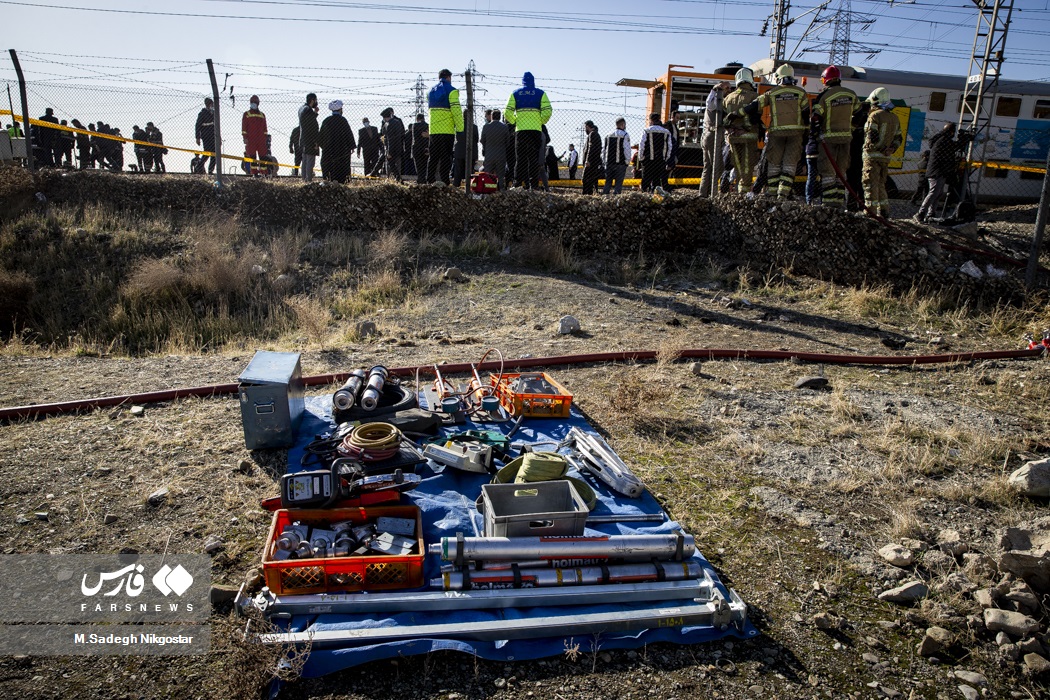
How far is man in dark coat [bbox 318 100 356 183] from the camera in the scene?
11.5m

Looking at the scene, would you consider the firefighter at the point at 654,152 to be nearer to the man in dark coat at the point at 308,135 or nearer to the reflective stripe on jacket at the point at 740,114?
the reflective stripe on jacket at the point at 740,114

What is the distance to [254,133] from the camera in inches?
509

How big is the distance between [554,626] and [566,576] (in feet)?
1.06

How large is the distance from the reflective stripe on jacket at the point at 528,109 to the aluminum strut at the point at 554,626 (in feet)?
31.3

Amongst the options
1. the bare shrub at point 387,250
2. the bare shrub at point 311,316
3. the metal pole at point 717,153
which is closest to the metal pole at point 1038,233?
the metal pole at point 717,153

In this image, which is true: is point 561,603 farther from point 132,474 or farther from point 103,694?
point 132,474

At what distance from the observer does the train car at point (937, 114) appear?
16.8 meters

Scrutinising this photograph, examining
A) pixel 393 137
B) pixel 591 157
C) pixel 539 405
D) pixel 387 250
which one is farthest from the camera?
pixel 393 137

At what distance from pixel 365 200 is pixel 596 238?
4.26 metres

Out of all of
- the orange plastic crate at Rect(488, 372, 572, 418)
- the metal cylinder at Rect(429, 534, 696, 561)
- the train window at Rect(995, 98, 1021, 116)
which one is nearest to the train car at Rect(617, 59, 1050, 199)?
the train window at Rect(995, 98, 1021, 116)

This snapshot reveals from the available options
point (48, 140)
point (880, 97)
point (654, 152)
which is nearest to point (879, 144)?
point (880, 97)

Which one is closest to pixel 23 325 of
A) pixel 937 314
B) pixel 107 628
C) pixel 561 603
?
pixel 107 628

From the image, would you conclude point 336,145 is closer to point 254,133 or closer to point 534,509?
point 254,133

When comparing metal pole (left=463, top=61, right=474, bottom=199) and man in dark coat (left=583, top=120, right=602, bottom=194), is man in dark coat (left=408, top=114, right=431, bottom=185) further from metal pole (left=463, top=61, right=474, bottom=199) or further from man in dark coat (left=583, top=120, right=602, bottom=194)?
man in dark coat (left=583, top=120, right=602, bottom=194)
